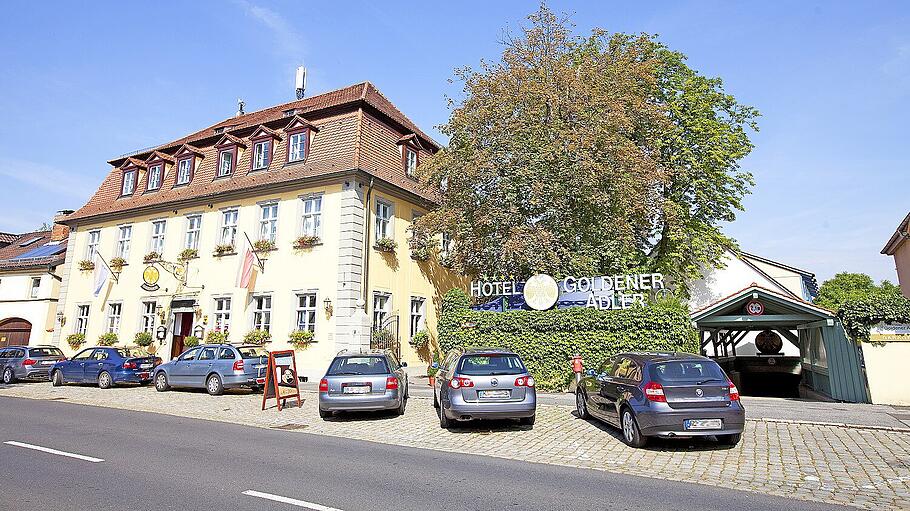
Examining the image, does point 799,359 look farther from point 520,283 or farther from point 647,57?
point 647,57

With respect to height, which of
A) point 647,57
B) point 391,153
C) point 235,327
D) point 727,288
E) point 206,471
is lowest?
point 206,471

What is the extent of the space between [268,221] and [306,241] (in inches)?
109

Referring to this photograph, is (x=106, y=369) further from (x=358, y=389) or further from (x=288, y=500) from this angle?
(x=288, y=500)

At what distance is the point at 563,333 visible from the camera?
16.8 m

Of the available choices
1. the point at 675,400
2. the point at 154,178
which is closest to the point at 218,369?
the point at 675,400

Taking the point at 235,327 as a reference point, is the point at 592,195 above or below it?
above

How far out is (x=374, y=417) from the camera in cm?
1291

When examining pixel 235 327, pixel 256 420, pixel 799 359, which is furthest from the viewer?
pixel 235 327

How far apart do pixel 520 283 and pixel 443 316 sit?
287 centimetres

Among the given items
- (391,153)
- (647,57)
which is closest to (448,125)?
(391,153)

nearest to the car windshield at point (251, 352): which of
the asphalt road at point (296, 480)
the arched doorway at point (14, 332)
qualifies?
the asphalt road at point (296, 480)

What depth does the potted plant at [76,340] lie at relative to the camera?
87.3 ft

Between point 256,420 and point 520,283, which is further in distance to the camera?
point 520,283

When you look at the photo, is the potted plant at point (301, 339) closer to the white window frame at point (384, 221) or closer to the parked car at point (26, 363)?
the white window frame at point (384, 221)
